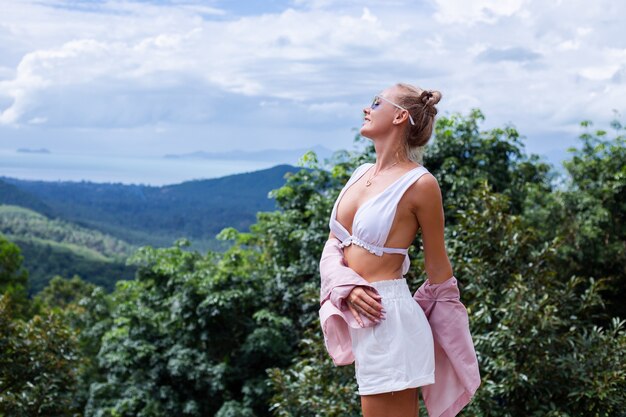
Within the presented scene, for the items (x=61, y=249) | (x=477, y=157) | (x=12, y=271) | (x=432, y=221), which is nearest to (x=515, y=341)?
(x=432, y=221)

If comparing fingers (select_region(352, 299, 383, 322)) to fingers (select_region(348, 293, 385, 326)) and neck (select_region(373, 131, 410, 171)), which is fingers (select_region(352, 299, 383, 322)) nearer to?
fingers (select_region(348, 293, 385, 326))

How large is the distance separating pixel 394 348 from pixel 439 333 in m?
0.27

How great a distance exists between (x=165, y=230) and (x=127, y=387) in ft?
226

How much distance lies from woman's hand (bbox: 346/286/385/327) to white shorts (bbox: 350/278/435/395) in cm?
4

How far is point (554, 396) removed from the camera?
17.4ft

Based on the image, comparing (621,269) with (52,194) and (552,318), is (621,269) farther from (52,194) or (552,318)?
(52,194)

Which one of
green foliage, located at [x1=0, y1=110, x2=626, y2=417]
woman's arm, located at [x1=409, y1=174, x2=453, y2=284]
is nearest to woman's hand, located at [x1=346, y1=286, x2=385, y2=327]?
woman's arm, located at [x1=409, y1=174, x2=453, y2=284]

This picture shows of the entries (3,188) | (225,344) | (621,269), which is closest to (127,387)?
(225,344)

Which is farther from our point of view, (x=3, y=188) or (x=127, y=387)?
(x=3, y=188)

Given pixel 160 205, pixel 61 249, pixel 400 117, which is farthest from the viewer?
pixel 160 205

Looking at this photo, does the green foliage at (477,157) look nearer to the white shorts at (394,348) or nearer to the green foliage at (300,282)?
the green foliage at (300,282)

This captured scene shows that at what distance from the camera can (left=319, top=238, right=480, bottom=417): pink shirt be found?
2.75 metres

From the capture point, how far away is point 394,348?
263 centimetres

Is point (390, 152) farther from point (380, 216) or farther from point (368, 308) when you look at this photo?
point (368, 308)
